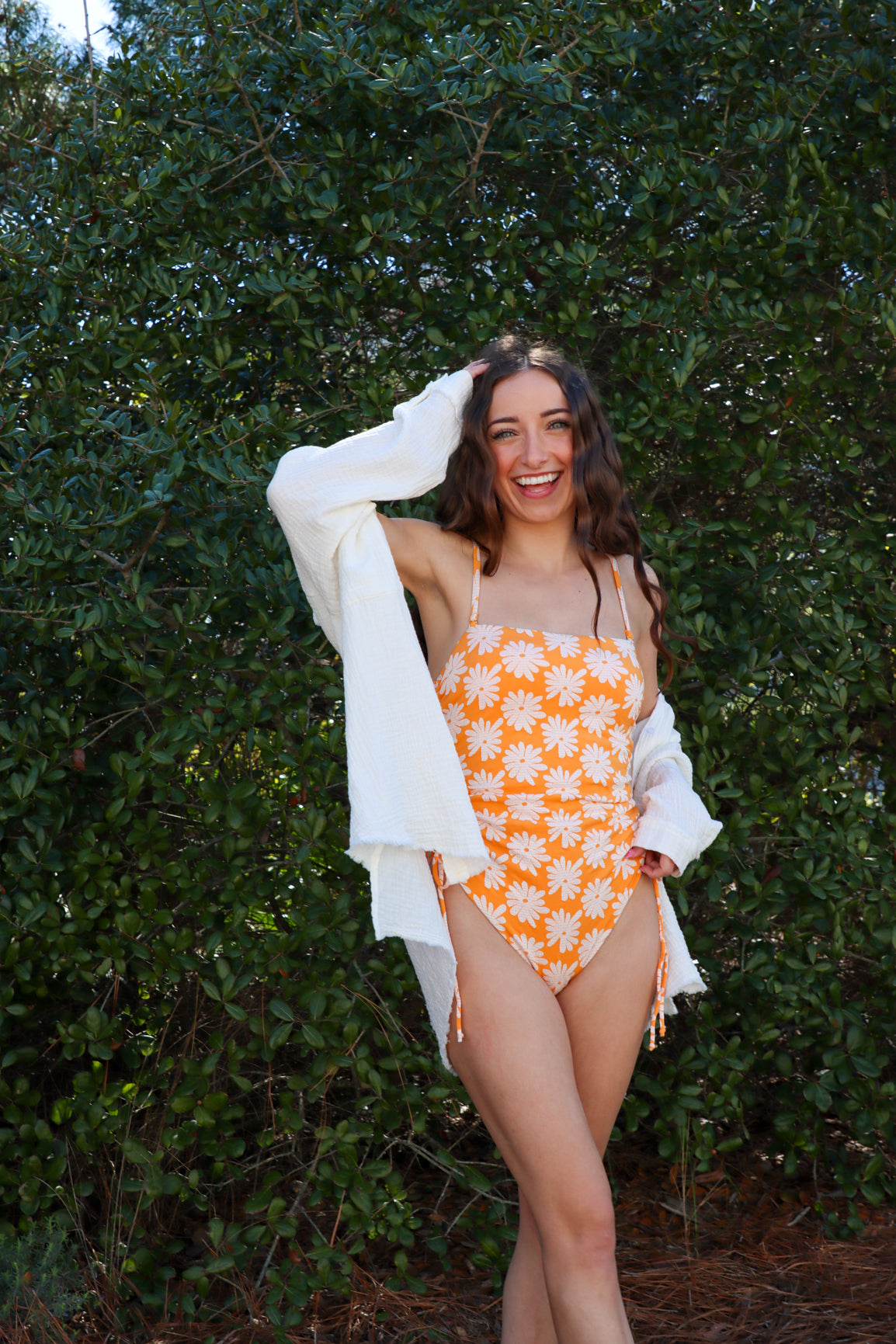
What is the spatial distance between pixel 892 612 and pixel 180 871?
5.96 feet

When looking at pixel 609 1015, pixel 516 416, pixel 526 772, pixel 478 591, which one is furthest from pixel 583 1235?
pixel 516 416

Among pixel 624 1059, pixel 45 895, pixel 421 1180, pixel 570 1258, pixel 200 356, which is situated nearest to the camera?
Answer: pixel 570 1258

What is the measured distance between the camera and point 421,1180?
3.30 metres

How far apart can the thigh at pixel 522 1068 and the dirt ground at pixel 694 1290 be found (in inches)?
40.8

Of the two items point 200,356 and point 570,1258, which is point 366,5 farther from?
point 570,1258

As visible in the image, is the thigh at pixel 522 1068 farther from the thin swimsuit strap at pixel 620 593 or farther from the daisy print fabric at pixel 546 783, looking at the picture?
the thin swimsuit strap at pixel 620 593

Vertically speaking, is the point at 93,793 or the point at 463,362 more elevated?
the point at 463,362

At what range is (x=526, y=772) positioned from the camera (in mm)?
2123

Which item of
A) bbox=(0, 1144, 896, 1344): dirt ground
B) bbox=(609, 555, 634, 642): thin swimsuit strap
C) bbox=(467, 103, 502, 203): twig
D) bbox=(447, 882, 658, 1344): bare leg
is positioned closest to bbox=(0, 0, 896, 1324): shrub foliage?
bbox=(467, 103, 502, 203): twig

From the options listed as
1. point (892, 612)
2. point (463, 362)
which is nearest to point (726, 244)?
point (463, 362)

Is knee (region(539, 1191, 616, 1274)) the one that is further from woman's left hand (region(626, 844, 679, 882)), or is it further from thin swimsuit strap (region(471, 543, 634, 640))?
thin swimsuit strap (region(471, 543, 634, 640))

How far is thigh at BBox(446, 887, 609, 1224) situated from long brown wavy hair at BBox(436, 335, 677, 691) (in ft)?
2.20

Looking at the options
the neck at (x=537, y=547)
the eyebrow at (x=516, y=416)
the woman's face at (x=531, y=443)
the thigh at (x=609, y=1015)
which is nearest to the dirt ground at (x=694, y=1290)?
the thigh at (x=609, y=1015)

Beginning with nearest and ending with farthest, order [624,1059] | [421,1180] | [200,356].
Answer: [624,1059], [200,356], [421,1180]
